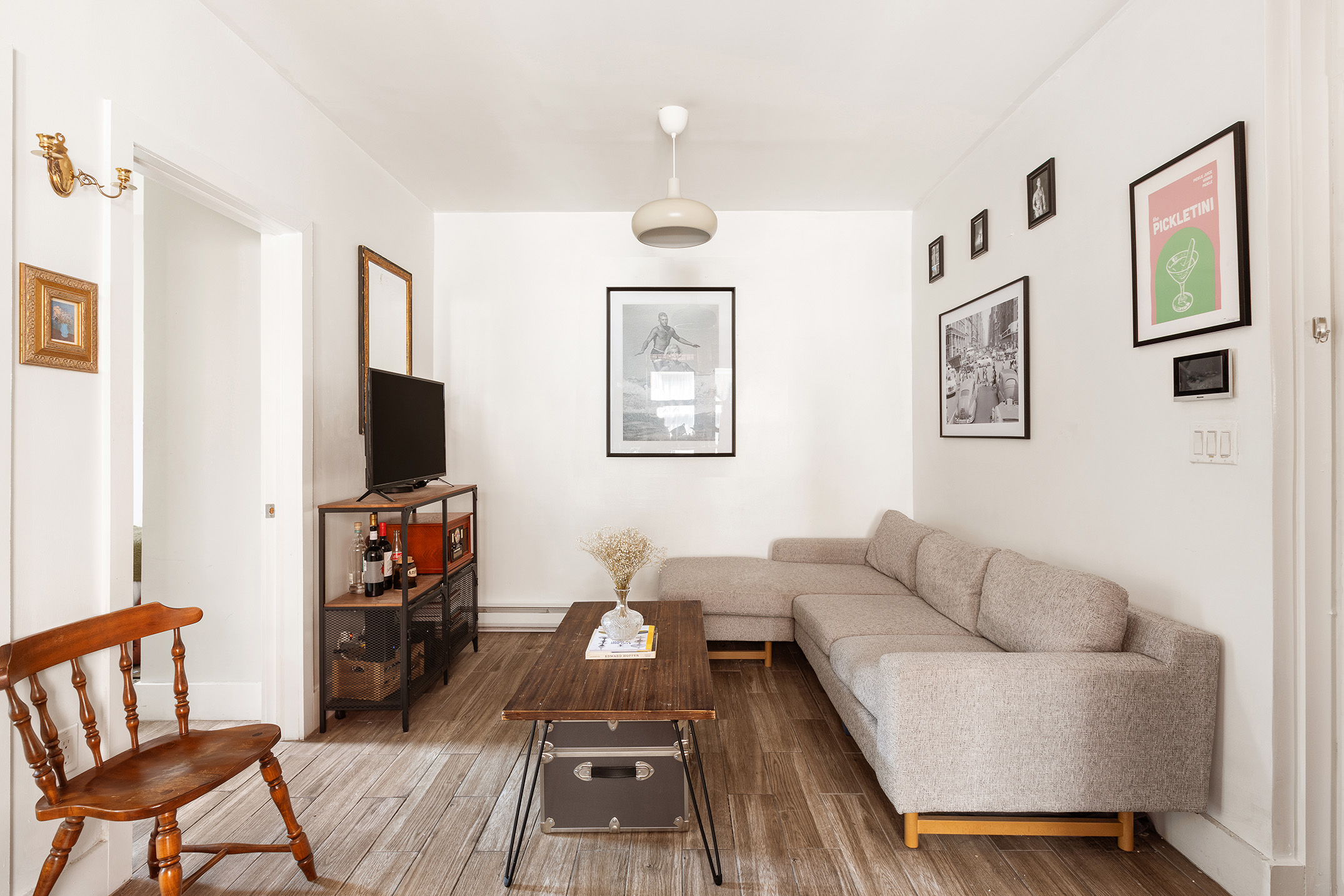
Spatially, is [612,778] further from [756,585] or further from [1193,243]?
[1193,243]

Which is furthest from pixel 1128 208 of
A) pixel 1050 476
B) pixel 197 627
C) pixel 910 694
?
pixel 197 627

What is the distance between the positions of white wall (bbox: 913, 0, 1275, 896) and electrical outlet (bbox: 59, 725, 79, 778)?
3259 mm

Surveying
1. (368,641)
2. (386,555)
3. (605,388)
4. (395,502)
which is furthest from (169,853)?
(605,388)

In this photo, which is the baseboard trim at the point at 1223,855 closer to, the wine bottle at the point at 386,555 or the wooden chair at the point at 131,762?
the wooden chair at the point at 131,762

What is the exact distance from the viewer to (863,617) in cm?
289

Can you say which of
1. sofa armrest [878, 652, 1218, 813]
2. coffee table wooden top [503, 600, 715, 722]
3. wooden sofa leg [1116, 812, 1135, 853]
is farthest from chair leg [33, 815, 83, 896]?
wooden sofa leg [1116, 812, 1135, 853]

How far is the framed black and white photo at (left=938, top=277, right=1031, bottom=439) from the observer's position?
9.34 ft

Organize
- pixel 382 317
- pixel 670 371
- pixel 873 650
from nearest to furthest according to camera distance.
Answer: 1. pixel 873 650
2. pixel 382 317
3. pixel 670 371

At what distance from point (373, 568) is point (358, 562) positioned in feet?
1.07

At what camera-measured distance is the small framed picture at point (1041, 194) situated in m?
2.60

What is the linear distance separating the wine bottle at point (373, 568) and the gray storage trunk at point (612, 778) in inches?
51.2

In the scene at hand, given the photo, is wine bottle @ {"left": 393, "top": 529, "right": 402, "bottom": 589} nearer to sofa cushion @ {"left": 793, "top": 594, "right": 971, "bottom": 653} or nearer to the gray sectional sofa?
sofa cushion @ {"left": 793, "top": 594, "right": 971, "bottom": 653}

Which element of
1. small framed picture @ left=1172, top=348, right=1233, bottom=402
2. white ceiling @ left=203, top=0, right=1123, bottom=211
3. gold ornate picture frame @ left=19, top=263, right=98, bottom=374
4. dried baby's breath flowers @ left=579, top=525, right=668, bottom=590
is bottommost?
dried baby's breath flowers @ left=579, top=525, right=668, bottom=590

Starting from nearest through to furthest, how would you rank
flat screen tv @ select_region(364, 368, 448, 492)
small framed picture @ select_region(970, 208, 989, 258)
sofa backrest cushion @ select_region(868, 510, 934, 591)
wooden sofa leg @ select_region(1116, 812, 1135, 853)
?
wooden sofa leg @ select_region(1116, 812, 1135, 853) < flat screen tv @ select_region(364, 368, 448, 492) < small framed picture @ select_region(970, 208, 989, 258) < sofa backrest cushion @ select_region(868, 510, 934, 591)
